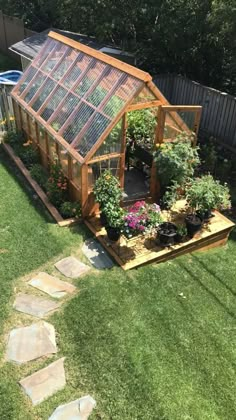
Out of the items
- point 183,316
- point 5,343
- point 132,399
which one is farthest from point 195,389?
point 5,343

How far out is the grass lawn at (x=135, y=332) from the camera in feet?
16.4

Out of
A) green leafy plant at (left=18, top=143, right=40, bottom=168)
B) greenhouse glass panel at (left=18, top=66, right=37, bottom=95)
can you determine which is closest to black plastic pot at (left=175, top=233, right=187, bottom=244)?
green leafy plant at (left=18, top=143, right=40, bottom=168)

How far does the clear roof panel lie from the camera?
7465 mm

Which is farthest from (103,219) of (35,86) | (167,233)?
(35,86)

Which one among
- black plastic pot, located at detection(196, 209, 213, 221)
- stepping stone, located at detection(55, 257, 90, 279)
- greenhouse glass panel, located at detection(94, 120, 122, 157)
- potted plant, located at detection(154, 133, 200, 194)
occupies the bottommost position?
stepping stone, located at detection(55, 257, 90, 279)

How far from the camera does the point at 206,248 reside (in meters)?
8.28

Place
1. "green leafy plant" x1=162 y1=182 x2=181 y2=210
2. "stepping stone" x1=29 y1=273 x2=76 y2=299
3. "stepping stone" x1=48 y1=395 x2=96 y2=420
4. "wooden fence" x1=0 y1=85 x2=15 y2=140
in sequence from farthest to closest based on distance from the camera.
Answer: "wooden fence" x1=0 y1=85 x2=15 y2=140 → "green leafy plant" x1=162 y1=182 x2=181 y2=210 → "stepping stone" x1=29 y1=273 x2=76 y2=299 → "stepping stone" x1=48 y1=395 x2=96 y2=420

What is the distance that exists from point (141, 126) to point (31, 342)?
5.91 m

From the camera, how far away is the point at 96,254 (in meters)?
7.49

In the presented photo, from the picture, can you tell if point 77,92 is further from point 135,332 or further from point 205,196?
point 135,332

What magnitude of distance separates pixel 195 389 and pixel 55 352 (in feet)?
6.82

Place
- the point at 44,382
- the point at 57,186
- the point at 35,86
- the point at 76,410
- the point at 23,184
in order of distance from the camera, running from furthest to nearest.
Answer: the point at 35,86 → the point at 23,184 → the point at 57,186 → the point at 44,382 → the point at 76,410

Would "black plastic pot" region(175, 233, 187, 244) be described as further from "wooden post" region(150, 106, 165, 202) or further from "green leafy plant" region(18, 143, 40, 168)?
"green leafy plant" region(18, 143, 40, 168)

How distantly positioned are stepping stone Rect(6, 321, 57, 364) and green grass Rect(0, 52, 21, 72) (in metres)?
16.2
